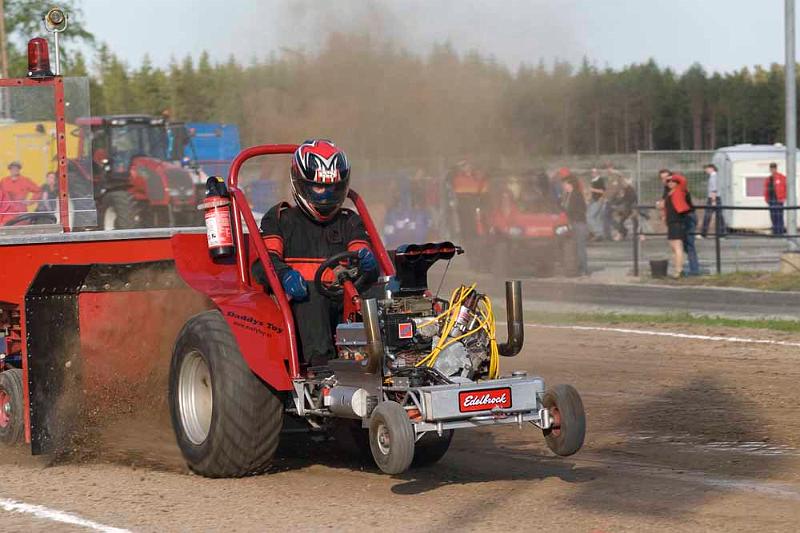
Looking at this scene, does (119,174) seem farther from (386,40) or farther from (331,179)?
(331,179)

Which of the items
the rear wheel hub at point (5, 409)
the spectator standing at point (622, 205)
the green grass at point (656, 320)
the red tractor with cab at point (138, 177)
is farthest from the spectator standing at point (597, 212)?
the rear wheel hub at point (5, 409)

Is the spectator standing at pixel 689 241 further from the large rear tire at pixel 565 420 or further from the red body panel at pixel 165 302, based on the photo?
the large rear tire at pixel 565 420

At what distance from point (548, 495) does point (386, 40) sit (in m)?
16.4

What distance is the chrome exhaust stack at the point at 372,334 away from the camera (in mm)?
6355

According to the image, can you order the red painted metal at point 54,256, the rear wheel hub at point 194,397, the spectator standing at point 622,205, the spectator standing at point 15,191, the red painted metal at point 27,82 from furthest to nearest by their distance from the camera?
1. the spectator standing at point 622,205
2. the spectator standing at point 15,191
3. the red painted metal at point 27,82
4. the red painted metal at point 54,256
5. the rear wheel hub at point 194,397

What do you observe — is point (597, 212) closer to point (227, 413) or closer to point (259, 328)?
point (259, 328)

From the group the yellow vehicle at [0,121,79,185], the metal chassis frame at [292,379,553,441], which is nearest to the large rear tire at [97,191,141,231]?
the yellow vehicle at [0,121,79,185]

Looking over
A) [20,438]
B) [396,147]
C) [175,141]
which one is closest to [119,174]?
[175,141]

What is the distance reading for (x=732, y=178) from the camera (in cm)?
3222

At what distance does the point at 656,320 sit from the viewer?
15508 mm

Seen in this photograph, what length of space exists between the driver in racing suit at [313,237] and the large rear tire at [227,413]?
35 cm

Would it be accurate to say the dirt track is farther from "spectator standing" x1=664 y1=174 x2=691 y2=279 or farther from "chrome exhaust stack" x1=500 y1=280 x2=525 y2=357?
"spectator standing" x1=664 y1=174 x2=691 y2=279

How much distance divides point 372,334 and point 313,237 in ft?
→ 4.18

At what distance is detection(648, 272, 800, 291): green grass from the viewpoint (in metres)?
19.3
